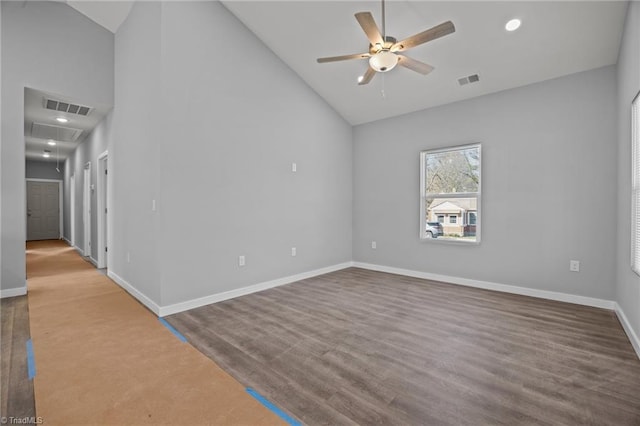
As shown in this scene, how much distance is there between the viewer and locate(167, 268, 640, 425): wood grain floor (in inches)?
68.9

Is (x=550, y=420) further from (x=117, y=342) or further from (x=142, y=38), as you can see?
(x=142, y=38)

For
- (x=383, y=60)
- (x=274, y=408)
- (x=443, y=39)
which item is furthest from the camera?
(x=443, y=39)

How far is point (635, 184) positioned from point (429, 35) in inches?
87.6

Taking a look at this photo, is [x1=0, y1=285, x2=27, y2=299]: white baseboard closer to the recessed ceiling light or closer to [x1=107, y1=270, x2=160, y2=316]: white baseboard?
[x1=107, y1=270, x2=160, y2=316]: white baseboard

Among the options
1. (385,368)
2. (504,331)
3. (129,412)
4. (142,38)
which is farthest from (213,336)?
(142,38)

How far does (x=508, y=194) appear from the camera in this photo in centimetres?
410

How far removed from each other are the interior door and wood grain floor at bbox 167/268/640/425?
10472 mm

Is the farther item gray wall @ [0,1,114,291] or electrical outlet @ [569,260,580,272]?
gray wall @ [0,1,114,291]

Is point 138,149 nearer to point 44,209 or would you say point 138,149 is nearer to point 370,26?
point 370,26

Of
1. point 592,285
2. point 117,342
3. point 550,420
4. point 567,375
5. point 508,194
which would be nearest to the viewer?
point 550,420

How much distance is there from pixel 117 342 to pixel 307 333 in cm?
168

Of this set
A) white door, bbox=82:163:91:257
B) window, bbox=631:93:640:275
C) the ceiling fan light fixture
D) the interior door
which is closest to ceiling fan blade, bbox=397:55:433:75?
the ceiling fan light fixture

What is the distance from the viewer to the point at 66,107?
4715mm

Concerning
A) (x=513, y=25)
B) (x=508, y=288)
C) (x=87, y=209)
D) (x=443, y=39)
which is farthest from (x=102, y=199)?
(x=508, y=288)
